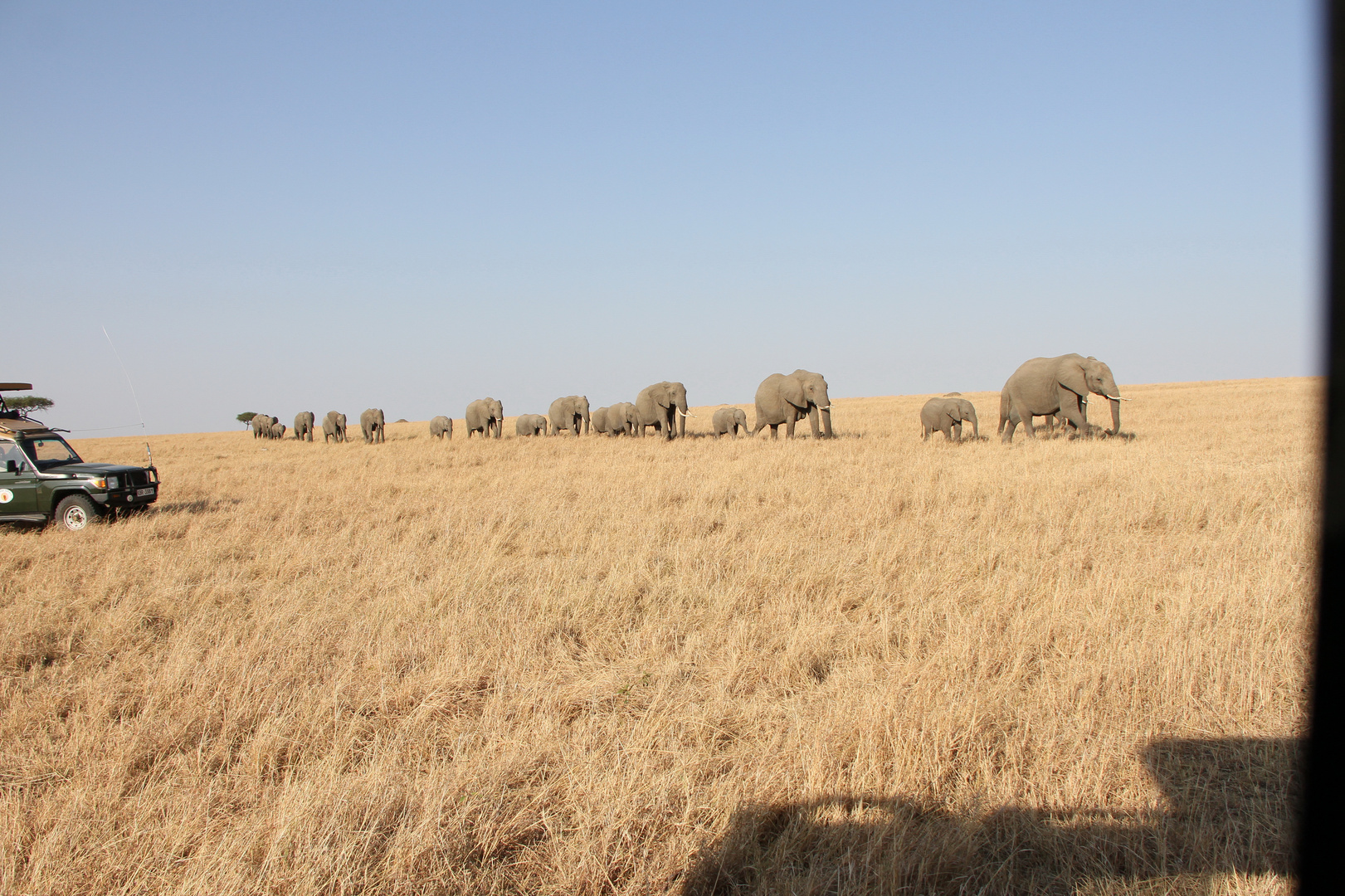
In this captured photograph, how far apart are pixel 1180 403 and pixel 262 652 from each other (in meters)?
42.1

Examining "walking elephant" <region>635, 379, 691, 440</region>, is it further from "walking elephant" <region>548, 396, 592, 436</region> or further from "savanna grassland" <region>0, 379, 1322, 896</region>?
"savanna grassland" <region>0, 379, 1322, 896</region>

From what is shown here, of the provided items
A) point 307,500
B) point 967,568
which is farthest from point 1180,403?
point 307,500

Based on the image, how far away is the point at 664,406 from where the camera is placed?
97.1 ft

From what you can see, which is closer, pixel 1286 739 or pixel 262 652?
pixel 1286 739

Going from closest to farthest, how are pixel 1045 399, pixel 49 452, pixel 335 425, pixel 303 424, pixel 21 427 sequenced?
1. pixel 21 427
2. pixel 49 452
3. pixel 1045 399
4. pixel 335 425
5. pixel 303 424

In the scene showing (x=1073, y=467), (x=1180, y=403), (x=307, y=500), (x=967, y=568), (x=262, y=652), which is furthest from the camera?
(x=1180, y=403)

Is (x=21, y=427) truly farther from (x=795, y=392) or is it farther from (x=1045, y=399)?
(x=1045, y=399)

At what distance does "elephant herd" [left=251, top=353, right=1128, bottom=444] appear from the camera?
2006 centimetres

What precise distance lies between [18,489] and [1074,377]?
23339mm

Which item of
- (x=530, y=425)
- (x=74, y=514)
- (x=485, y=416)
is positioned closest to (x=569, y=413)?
(x=530, y=425)

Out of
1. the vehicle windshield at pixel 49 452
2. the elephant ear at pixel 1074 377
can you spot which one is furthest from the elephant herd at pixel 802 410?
the vehicle windshield at pixel 49 452

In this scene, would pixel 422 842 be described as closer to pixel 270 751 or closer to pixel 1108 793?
pixel 270 751

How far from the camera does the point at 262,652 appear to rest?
5242 mm

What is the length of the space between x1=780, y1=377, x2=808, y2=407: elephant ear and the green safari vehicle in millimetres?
18521
